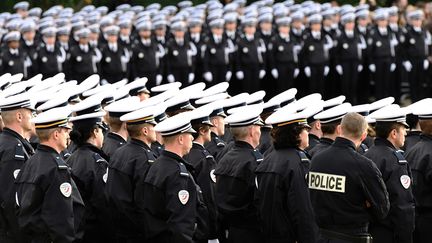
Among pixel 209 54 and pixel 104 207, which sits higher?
pixel 104 207

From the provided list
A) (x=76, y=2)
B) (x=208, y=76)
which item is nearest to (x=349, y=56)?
(x=208, y=76)

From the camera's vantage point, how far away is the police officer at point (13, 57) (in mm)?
21906

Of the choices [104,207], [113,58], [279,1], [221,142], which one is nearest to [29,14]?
[113,58]

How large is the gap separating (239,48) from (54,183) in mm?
14785

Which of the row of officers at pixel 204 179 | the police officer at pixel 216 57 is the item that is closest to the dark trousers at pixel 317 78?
the police officer at pixel 216 57

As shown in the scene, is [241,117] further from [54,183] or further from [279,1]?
[279,1]

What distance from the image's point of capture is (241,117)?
32.4 ft

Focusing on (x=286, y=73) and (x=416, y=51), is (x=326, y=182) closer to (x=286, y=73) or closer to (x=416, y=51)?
(x=286, y=73)

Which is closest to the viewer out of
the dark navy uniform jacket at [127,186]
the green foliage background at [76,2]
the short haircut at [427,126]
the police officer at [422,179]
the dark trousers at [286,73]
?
the dark navy uniform jacket at [127,186]

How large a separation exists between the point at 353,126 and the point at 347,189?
46 centimetres

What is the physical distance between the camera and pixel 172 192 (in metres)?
8.81

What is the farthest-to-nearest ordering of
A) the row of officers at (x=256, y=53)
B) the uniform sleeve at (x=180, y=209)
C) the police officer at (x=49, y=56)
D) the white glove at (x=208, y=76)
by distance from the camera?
the white glove at (x=208, y=76) → the row of officers at (x=256, y=53) → the police officer at (x=49, y=56) → the uniform sleeve at (x=180, y=209)

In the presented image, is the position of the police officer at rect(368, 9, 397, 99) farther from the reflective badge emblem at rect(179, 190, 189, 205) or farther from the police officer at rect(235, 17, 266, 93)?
the reflective badge emblem at rect(179, 190, 189, 205)

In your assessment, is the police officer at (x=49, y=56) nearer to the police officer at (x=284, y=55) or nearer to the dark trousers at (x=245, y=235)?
the police officer at (x=284, y=55)
